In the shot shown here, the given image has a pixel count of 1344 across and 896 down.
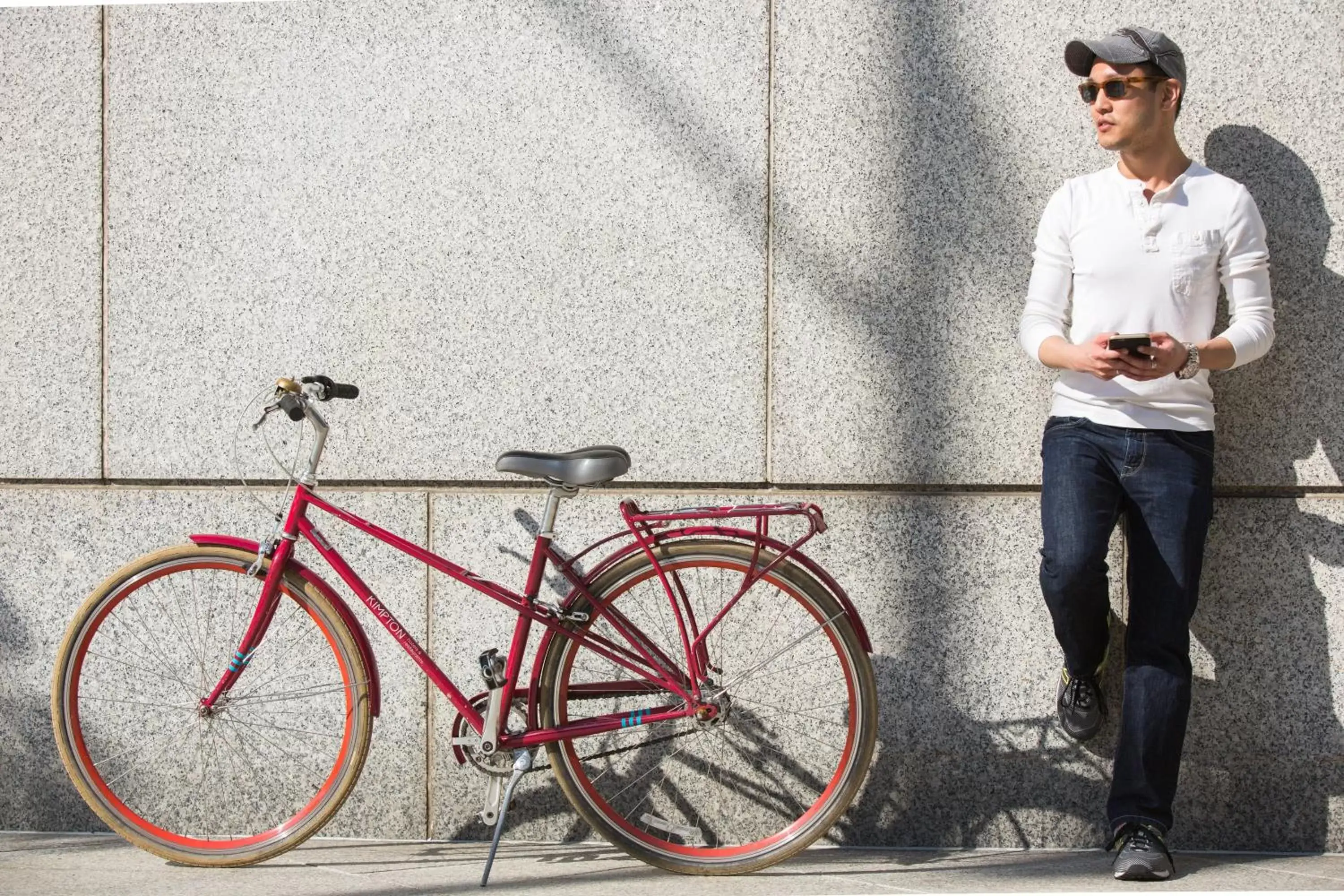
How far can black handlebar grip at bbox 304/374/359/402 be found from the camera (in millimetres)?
4129

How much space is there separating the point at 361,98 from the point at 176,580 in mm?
1657

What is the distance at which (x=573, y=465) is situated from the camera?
405 centimetres

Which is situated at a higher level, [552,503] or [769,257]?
[769,257]

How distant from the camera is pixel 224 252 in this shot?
4.83 meters

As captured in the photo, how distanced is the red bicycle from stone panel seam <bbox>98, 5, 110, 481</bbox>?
581 mm

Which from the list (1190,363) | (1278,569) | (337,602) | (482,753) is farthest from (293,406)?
(1278,569)

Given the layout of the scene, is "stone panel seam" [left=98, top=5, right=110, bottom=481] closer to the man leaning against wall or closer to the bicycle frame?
the bicycle frame

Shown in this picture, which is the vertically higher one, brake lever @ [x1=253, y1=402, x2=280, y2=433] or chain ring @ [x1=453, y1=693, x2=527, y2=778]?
brake lever @ [x1=253, y1=402, x2=280, y2=433]

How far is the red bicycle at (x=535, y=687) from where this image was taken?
4152 millimetres

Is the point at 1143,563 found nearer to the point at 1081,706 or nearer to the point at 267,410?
the point at 1081,706

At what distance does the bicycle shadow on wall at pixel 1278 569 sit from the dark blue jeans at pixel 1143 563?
322 millimetres

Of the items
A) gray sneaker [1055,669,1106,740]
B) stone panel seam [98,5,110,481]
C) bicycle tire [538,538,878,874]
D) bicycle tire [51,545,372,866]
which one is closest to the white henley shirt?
gray sneaker [1055,669,1106,740]

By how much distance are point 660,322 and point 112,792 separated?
2203mm

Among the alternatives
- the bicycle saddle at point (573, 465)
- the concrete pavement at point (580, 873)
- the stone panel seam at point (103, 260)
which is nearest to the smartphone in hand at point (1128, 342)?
the bicycle saddle at point (573, 465)
